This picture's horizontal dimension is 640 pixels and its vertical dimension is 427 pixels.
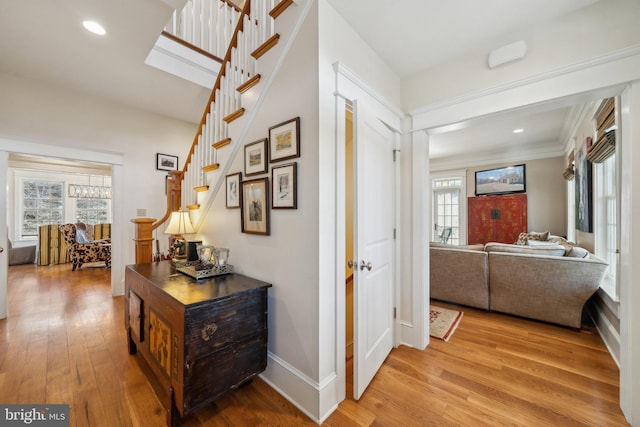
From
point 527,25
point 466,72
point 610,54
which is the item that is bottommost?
point 610,54

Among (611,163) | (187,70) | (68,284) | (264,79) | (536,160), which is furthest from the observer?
(536,160)

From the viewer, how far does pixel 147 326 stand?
5.69 feet

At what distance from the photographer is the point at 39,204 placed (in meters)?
6.05

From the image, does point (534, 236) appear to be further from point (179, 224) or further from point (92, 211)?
point (92, 211)

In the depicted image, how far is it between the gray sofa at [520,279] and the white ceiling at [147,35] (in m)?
1.73

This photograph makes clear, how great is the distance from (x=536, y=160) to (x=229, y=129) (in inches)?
234

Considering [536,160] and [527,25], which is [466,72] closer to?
[527,25]

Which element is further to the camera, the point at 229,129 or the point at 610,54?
the point at 229,129

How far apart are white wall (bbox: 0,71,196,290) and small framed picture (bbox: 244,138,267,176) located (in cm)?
290

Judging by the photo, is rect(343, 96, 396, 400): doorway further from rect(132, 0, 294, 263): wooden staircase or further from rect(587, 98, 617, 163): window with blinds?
rect(587, 98, 617, 163): window with blinds

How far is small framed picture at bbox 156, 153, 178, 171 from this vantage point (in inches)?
158

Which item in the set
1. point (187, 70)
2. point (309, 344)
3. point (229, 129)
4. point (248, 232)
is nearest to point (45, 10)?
point (187, 70)

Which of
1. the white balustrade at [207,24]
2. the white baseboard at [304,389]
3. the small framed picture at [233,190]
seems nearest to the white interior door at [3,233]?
the white balustrade at [207,24]

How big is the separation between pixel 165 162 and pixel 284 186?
343cm
